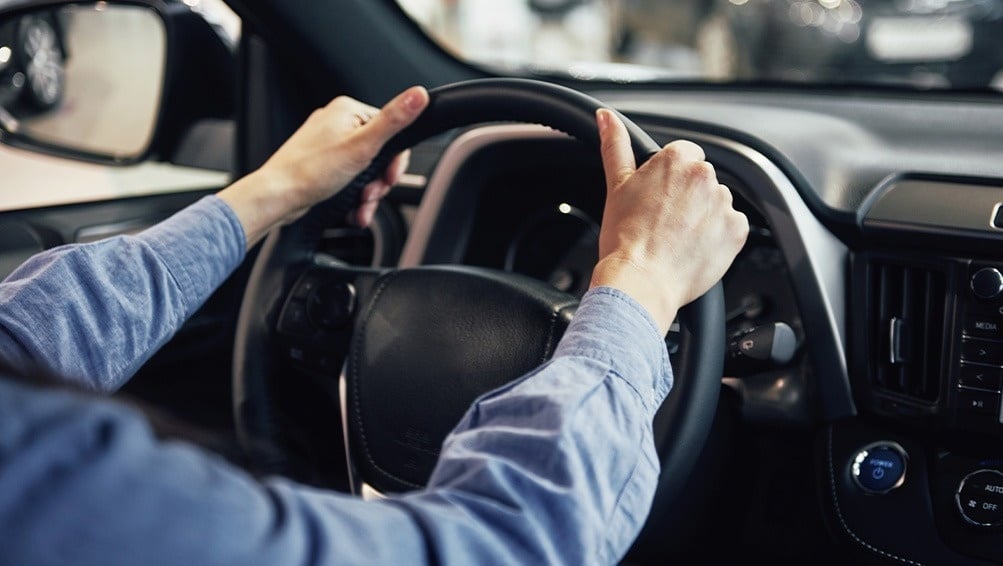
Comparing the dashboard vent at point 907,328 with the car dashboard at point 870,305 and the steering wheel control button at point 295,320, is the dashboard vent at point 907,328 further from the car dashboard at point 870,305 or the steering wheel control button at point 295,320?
the steering wheel control button at point 295,320

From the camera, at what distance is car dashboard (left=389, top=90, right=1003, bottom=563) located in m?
1.20

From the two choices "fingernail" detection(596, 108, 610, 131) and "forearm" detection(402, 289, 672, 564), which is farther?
"fingernail" detection(596, 108, 610, 131)

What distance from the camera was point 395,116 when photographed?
3.82 feet

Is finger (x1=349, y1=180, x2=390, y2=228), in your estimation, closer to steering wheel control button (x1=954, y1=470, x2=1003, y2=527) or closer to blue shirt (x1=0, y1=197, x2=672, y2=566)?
blue shirt (x1=0, y1=197, x2=672, y2=566)

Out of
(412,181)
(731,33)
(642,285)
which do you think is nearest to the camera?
(642,285)

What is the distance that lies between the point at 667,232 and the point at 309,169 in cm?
57

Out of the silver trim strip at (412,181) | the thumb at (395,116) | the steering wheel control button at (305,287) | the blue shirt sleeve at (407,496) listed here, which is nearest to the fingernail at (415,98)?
the thumb at (395,116)

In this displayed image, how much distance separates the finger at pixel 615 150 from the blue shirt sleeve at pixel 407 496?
0.15 meters

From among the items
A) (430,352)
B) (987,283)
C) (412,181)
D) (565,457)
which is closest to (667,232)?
(565,457)

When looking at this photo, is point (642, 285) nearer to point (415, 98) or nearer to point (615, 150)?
point (615, 150)

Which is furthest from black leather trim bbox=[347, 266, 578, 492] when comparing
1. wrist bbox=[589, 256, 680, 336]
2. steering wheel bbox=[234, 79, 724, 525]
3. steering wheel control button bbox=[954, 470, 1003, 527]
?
steering wheel control button bbox=[954, 470, 1003, 527]

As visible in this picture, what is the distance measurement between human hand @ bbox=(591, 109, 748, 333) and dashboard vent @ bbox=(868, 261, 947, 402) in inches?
17.7

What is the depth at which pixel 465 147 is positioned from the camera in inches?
56.7

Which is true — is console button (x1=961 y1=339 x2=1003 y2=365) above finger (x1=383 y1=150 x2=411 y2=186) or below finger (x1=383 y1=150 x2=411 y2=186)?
below
